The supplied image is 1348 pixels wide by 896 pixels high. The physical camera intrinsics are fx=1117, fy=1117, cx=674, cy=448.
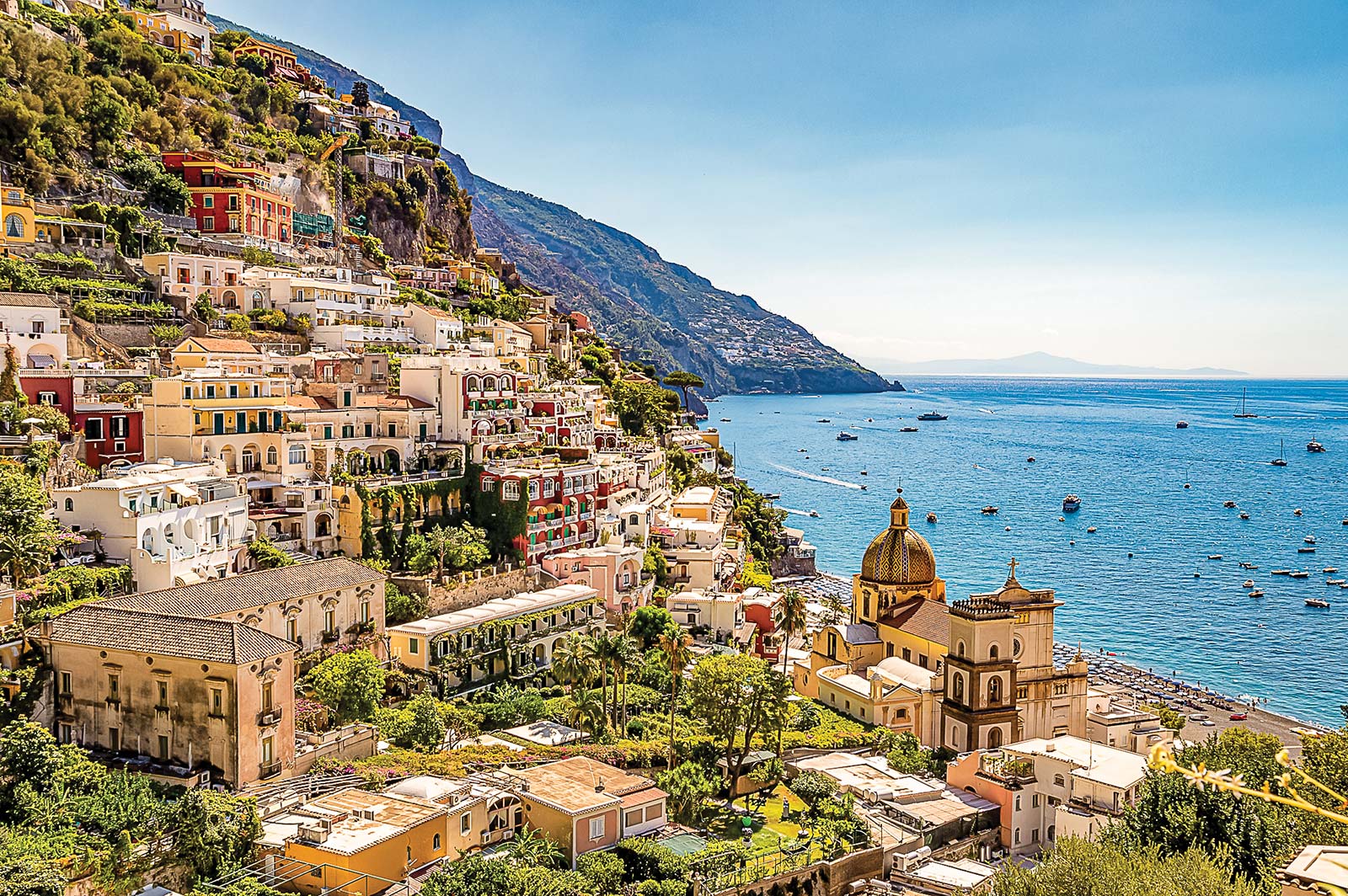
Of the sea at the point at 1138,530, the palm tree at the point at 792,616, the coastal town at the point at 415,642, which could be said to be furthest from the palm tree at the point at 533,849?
the sea at the point at 1138,530

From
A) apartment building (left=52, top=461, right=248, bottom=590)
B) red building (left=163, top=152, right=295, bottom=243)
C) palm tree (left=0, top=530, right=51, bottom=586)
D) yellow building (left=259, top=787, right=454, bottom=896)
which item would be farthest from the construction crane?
yellow building (left=259, top=787, right=454, bottom=896)

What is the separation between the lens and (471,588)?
149 feet

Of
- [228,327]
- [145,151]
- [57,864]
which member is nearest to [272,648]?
[57,864]

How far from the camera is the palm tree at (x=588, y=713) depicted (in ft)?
124

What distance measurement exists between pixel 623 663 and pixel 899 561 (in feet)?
50.5

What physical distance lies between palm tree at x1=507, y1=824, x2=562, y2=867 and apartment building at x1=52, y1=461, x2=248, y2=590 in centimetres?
1560

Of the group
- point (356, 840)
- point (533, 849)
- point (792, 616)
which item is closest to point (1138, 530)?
point (792, 616)

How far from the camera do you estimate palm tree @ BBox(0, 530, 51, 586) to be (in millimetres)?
32969

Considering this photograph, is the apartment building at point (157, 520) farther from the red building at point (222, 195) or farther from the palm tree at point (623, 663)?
the red building at point (222, 195)

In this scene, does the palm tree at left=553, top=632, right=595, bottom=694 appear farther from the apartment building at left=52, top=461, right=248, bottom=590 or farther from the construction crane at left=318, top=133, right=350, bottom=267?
the construction crane at left=318, top=133, right=350, bottom=267

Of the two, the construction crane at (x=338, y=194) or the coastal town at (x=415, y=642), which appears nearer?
the coastal town at (x=415, y=642)

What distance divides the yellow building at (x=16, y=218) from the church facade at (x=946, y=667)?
138 feet

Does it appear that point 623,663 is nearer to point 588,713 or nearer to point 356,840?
point 588,713

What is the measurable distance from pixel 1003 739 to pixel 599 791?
1835 centimetres
